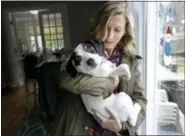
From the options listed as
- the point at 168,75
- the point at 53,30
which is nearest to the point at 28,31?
the point at 53,30

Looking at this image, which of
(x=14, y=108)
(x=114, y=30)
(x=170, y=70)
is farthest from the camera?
(x=170, y=70)

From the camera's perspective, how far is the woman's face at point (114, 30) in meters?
0.69

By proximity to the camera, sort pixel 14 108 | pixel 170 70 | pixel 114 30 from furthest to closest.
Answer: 1. pixel 170 70
2. pixel 114 30
3. pixel 14 108

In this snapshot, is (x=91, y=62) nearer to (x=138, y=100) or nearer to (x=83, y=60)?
→ (x=83, y=60)

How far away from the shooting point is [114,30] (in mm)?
699

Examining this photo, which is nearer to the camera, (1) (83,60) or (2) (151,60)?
(1) (83,60)

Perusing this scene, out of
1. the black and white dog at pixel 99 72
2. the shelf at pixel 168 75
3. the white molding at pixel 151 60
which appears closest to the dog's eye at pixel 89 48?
the black and white dog at pixel 99 72

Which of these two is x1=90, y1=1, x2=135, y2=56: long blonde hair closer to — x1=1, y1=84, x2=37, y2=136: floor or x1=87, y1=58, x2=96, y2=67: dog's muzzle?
x1=87, y1=58, x2=96, y2=67: dog's muzzle

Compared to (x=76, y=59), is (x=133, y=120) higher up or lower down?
lower down

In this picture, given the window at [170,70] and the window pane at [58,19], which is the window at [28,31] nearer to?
the window pane at [58,19]

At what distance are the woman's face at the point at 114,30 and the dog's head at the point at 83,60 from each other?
81 mm

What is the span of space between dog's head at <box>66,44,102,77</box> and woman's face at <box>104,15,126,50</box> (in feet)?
0.27

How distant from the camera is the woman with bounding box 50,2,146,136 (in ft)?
2.14

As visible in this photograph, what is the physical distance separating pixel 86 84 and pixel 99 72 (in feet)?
0.17
